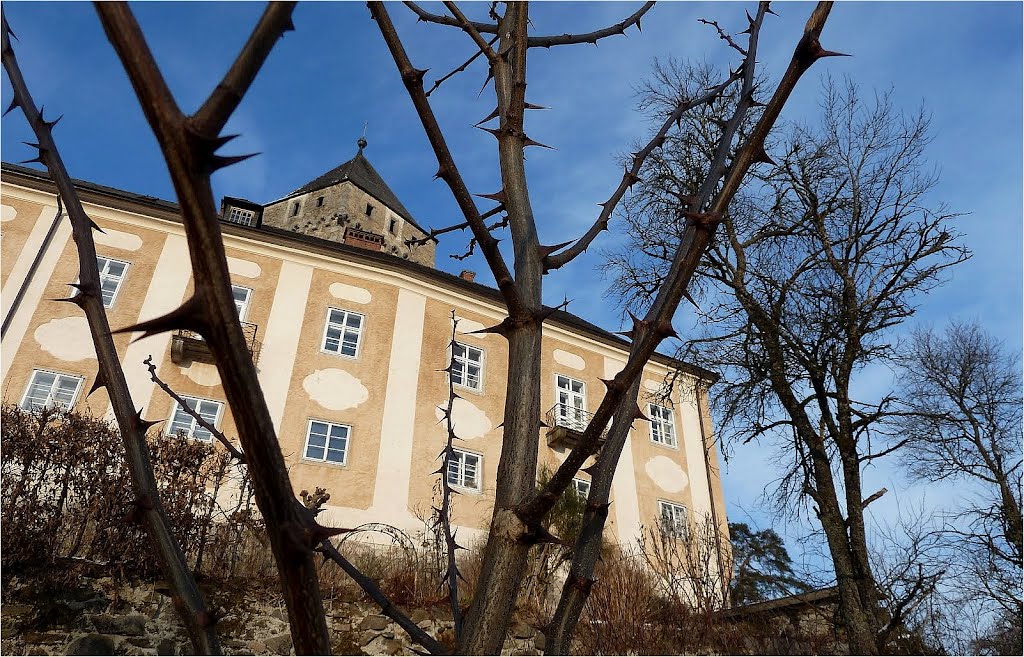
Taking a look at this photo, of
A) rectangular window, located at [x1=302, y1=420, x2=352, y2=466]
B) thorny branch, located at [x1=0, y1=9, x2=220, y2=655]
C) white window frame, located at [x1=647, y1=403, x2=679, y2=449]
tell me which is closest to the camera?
thorny branch, located at [x1=0, y1=9, x2=220, y2=655]

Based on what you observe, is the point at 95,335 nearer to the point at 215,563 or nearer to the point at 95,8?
the point at 95,8

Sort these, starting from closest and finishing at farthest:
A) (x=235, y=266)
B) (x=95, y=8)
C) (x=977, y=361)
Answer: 1. (x=95, y=8)
2. (x=235, y=266)
3. (x=977, y=361)

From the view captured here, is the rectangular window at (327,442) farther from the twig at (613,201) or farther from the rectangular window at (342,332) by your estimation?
the twig at (613,201)

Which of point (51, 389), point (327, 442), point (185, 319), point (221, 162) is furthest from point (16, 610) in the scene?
point (221, 162)

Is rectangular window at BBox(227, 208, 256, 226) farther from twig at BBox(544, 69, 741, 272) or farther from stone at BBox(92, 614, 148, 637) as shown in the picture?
twig at BBox(544, 69, 741, 272)

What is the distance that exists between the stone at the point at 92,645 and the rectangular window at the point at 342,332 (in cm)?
979

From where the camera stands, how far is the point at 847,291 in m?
11.1

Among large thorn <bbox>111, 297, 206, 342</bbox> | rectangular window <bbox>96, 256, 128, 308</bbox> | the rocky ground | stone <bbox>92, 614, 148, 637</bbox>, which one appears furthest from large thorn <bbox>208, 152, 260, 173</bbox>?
rectangular window <bbox>96, 256, 128, 308</bbox>

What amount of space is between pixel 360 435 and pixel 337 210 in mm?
25161

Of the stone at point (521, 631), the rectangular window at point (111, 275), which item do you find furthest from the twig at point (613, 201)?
the rectangular window at point (111, 275)

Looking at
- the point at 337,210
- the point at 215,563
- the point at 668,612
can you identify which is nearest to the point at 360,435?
the point at 215,563

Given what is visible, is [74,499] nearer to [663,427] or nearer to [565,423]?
[565,423]

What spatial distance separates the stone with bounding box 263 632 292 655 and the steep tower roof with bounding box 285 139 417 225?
35011 millimetres

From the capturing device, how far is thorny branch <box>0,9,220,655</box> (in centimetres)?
108
